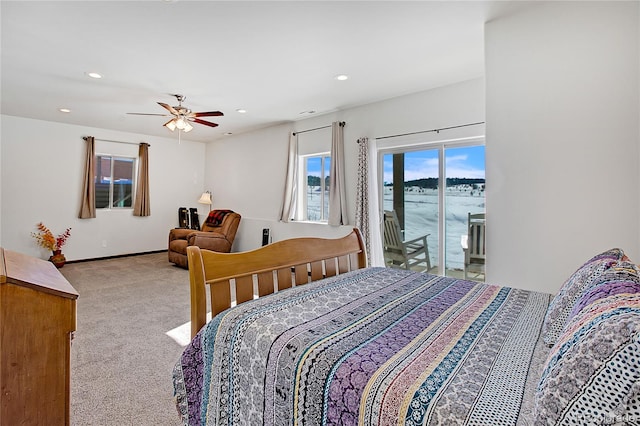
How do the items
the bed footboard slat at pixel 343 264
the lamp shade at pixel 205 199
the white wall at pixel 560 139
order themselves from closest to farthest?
the white wall at pixel 560 139 → the bed footboard slat at pixel 343 264 → the lamp shade at pixel 205 199

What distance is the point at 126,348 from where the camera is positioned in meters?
2.60

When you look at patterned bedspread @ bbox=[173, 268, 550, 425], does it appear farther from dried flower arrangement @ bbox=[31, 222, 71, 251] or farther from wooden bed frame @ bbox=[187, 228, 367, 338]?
dried flower arrangement @ bbox=[31, 222, 71, 251]

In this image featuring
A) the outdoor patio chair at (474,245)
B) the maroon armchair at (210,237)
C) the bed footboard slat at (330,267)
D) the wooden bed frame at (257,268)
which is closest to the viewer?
the wooden bed frame at (257,268)

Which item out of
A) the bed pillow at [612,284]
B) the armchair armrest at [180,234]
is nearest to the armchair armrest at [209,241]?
the armchair armrest at [180,234]

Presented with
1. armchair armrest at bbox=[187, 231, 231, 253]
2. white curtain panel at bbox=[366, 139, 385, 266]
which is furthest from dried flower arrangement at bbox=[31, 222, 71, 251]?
white curtain panel at bbox=[366, 139, 385, 266]

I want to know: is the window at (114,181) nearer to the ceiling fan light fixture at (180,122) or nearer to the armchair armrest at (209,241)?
the armchair armrest at (209,241)

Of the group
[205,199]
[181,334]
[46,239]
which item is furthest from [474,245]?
[46,239]

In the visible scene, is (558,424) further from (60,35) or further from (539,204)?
(60,35)

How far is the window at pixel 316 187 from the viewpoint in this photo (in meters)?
5.29

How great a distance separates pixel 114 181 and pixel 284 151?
3.74 meters

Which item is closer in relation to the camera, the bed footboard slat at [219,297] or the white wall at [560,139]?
the bed footboard slat at [219,297]

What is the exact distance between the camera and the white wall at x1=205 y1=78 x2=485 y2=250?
3.67 meters

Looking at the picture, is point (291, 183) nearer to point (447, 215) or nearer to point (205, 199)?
point (447, 215)

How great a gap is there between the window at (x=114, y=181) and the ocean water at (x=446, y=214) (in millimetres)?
5537
